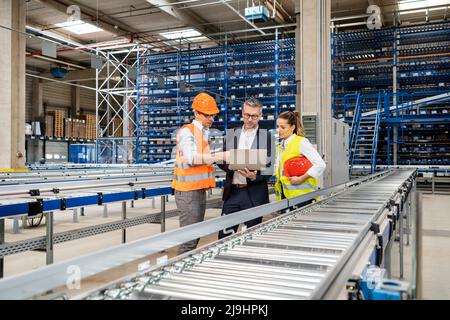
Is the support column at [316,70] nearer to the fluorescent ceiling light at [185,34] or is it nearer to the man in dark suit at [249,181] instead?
the man in dark suit at [249,181]

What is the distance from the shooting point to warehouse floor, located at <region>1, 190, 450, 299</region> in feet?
12.6

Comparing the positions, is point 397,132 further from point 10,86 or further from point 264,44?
point 10,86

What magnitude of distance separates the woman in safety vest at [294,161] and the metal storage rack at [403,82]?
9.39 m

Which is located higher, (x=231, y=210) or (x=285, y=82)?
(x=285, y=82)

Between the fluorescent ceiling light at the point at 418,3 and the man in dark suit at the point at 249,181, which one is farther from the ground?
the fluorescent ceiling light at the point at 418,3

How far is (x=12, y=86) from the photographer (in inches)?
408

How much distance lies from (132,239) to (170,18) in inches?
478

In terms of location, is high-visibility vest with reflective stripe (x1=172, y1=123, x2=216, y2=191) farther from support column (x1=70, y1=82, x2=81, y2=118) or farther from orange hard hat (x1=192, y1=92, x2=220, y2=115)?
support column (x1=70, y1=82, x2=81, y2=118)

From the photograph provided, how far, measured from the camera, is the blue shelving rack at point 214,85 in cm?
1387

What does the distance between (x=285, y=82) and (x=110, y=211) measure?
7880mm

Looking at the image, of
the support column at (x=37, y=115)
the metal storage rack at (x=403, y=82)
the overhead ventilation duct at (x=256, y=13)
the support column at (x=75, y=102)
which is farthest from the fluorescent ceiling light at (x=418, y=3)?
the support column at (x=75, y=102)

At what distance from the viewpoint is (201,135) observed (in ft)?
10.1

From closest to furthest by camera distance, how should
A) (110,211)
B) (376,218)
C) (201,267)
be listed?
(201,267), (376,218), (110,211)

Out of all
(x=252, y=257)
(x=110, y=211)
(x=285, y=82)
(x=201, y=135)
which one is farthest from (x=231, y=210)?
(x=285, y=82)
